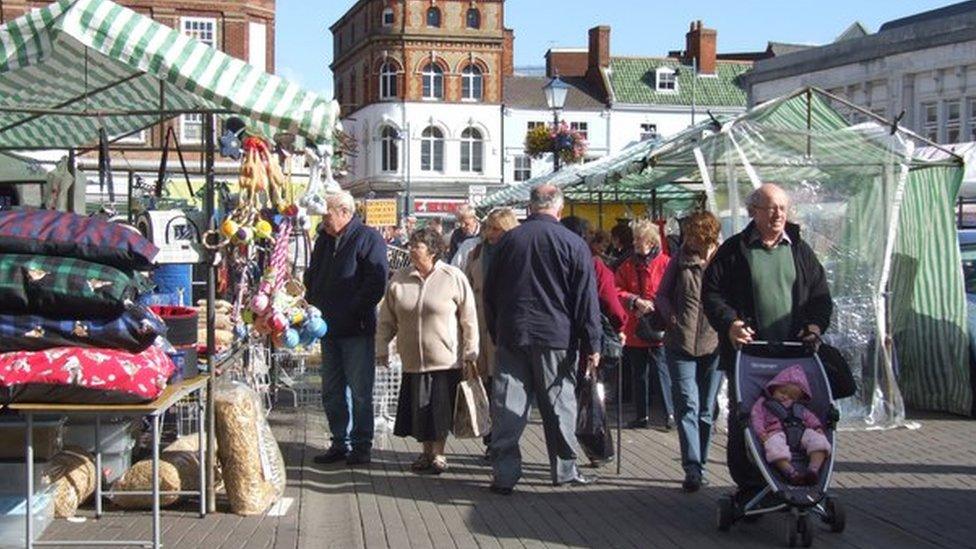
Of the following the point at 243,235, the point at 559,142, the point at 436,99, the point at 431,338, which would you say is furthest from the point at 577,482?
the point at 436,99

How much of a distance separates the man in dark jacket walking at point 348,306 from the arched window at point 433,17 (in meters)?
65.3

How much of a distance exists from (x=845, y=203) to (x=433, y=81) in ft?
206

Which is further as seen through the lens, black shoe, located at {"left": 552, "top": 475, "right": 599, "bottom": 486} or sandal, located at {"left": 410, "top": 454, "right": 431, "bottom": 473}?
sandal, located at {"left": 410, "top": 454, "right": 431, "bottom": 473}

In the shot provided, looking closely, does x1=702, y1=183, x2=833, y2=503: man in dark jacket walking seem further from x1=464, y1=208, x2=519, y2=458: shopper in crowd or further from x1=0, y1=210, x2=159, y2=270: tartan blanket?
x1=0, y1=210, x2=159, y2=270: tartan blanket

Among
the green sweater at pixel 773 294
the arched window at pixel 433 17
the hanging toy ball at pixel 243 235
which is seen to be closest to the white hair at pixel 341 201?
the hanging toy ball at pixel 243 235

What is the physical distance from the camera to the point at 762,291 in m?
8.17

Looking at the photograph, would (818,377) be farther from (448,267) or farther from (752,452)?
(448,267)

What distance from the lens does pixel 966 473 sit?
33.6ft

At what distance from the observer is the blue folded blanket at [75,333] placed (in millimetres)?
6957

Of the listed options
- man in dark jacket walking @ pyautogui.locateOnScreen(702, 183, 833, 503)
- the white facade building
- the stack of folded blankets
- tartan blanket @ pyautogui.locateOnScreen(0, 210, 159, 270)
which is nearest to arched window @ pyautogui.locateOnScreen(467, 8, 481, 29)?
the white facade building

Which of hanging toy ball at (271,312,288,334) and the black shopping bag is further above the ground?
hanging toy ball at (271,312,288,334)

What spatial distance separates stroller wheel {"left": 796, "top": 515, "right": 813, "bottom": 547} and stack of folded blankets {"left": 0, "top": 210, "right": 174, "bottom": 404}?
135 inches

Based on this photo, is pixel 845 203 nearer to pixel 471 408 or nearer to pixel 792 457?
pixel 471 408

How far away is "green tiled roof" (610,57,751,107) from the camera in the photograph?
7469 cm
